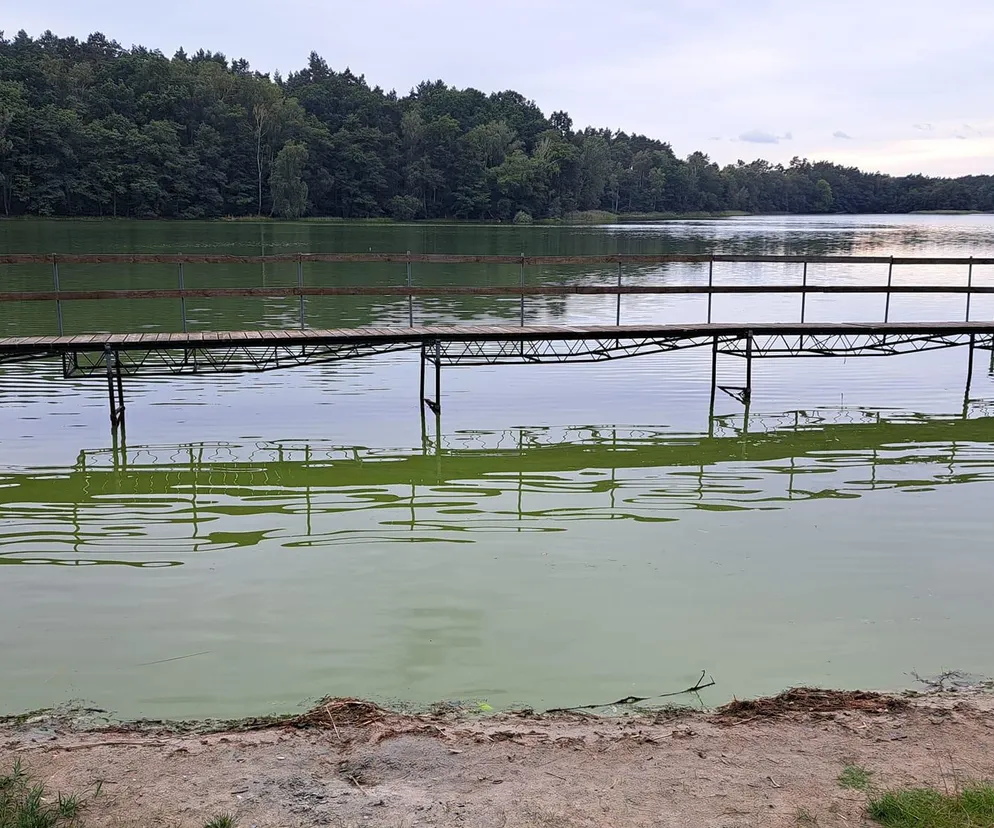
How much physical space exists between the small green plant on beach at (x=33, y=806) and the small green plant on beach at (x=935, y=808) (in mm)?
3072

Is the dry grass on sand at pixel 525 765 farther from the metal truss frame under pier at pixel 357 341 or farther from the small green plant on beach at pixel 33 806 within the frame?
the metal truss frame under pier at pixel 357 341

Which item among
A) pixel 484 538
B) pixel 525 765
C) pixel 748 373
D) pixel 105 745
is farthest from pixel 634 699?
pixel 748 373

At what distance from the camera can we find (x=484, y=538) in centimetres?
773

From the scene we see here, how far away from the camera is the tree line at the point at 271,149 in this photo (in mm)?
78750

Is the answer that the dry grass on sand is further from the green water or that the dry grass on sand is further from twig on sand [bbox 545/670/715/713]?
the green water

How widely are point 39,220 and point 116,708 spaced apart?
78.1 metres

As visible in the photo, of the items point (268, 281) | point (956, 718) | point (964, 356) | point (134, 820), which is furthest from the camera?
point (268, 281)

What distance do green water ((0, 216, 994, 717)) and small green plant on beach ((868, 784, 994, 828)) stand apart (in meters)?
1.51

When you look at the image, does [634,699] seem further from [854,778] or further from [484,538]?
[484,538]

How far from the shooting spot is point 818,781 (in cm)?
390

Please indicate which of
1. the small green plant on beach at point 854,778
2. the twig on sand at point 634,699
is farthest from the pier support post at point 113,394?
the small green plant on beach at point 854,778

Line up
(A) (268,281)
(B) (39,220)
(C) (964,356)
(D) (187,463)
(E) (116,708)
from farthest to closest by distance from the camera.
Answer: (B) (39,220)
(A) (268,281)
(C) (964,356)
(D) (187,463)
(E) (116,708)

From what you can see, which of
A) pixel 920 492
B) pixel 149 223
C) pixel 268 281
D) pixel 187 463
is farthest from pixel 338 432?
pixel 149 223

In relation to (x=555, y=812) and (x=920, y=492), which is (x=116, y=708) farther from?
(x=920, y=492)
